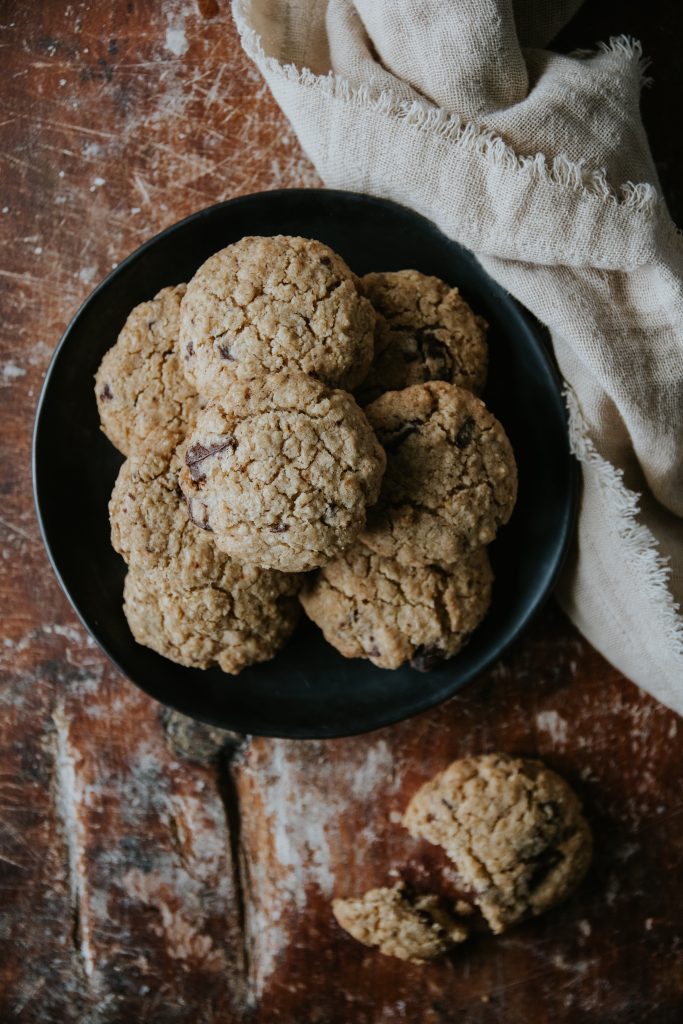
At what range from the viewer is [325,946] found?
172 centimetres

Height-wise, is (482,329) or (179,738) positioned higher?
(482,329)

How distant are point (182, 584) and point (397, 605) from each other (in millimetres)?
341

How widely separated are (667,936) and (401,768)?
2.11 ft

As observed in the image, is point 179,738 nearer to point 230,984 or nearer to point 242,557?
point 230,984

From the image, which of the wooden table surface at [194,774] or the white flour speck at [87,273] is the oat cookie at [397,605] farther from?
the white flour speck at [87,273]

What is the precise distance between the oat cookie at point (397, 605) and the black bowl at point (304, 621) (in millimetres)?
113

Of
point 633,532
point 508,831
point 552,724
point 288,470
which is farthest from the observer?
point 552,724

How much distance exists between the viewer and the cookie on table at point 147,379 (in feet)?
4.34

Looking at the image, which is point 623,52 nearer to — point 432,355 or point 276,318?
point 432,355

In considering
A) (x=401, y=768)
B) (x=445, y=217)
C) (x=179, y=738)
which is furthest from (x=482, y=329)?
(x=179, y=738)

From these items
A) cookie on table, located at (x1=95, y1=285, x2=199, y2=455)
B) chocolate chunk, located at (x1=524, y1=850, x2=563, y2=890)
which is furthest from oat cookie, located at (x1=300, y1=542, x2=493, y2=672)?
chocolate chunk, located at (x1=524, y1=850, x2=563, y2=890)

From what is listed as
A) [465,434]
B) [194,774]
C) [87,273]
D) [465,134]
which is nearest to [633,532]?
[465,434]

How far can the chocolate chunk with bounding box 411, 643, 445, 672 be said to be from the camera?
1362 millimetres

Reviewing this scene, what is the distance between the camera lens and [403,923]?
5.35 ft
